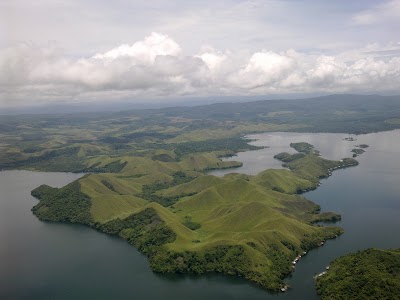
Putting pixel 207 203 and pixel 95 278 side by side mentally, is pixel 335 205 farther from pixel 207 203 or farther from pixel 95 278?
pixel 95 278

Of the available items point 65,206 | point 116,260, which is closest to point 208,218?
point 116,260

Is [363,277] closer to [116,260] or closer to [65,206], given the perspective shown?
[116,260]

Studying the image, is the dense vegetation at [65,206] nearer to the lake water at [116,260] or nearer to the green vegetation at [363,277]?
the lake water at [116,260]

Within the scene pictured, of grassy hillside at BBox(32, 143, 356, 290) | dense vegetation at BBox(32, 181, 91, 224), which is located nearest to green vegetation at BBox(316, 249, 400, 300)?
grassy hillside at BBox(32, 143, 356, 290)

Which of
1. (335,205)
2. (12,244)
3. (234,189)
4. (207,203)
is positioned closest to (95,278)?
(12,244)

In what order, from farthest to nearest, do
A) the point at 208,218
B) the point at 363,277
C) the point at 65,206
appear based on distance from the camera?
the point at 65,206, the point at 208,218, the point at 363,277
